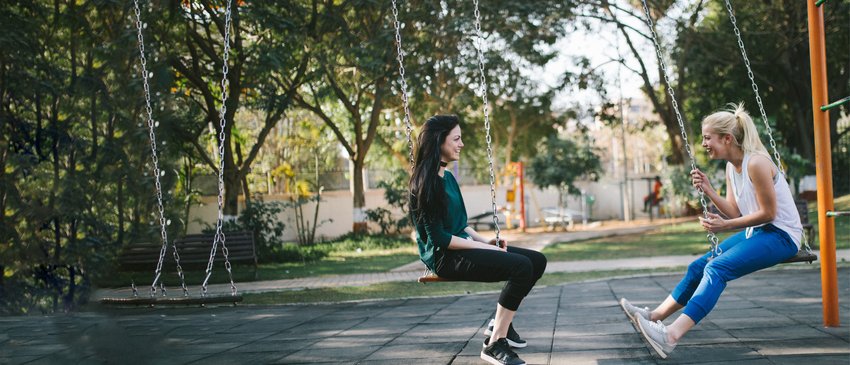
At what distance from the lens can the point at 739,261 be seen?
4.14 meters

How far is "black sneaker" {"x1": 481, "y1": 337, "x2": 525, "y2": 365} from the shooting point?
4109 mm

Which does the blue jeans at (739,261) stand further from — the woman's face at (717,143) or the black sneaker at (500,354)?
the black sneaker at (500,354)

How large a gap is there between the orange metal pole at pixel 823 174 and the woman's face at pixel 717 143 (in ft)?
3.70

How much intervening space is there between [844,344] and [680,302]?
95 cm

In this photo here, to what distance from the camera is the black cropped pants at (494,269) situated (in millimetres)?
4234

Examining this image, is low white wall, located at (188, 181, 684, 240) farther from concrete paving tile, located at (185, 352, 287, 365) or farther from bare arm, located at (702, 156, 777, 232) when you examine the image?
bare arm, located at (702, 156, 777, 232)

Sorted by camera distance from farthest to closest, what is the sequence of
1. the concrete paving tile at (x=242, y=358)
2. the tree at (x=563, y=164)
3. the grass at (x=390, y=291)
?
the tree at (x=563, y=164) → the grass at (x=390, y=291) → the concrete paving tile at (x=242, y=358)

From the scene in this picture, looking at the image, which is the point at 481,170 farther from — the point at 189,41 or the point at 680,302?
the point at 680,302

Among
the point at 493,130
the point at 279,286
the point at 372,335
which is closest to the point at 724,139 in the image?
the point at 372,335

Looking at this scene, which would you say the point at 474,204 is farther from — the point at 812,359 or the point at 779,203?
the point at 812,359

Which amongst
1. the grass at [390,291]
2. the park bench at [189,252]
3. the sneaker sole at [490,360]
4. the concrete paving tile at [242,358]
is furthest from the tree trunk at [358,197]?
the sneaker sole at [490,360]

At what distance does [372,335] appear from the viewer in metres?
5.61

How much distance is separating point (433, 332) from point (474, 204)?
70.9 ft

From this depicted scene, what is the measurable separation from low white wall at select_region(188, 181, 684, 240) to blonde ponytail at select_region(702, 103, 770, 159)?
55.8ft
